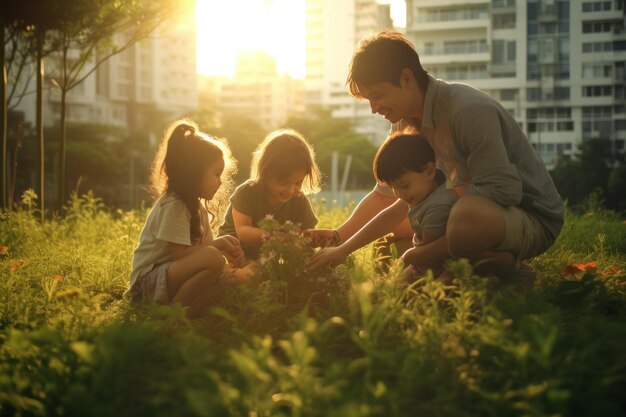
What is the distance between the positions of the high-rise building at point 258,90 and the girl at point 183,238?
329ft

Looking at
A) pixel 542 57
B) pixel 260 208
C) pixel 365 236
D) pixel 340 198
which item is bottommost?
pixel 340 198

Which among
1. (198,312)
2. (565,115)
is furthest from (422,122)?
(565,115)

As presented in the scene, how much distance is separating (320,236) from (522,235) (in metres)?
0.94

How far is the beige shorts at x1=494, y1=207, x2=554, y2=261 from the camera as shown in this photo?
3.28 m

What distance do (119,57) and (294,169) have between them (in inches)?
2387

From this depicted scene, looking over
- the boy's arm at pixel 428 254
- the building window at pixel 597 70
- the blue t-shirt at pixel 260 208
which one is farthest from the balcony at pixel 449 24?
the boy's arm at pixel 428 254

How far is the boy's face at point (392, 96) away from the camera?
3398 millimetres

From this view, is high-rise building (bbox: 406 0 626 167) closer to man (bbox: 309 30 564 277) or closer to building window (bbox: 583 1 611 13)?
building window (bbox: 583 1 611 13)

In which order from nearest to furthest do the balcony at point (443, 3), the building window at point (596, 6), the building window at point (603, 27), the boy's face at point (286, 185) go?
the boy's face at point (286, 185), the building window at point (596, 6), the building window at point (603, 27), the balcony at point (443, 3)

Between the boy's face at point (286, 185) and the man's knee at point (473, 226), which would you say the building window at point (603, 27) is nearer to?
the boy's face at point (286, 185)

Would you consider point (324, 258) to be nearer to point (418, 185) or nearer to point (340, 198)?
point (418, 185)

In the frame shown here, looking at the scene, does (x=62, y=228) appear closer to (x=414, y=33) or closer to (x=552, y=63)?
(x=552, y=63)

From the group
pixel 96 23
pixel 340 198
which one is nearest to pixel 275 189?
pixel 96 23

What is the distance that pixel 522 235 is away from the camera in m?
3.36
